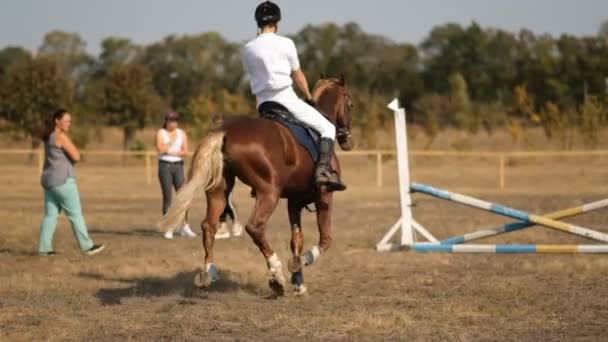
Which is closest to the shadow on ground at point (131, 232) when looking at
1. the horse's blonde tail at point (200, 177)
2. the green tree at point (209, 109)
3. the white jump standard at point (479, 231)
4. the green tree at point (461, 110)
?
the white jump standard at point (479, 231)

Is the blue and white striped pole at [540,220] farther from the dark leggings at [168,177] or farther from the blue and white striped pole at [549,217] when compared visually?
the dark leggings at [168,177]

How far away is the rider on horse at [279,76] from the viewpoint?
8.62 metres

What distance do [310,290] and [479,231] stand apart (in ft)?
11.0

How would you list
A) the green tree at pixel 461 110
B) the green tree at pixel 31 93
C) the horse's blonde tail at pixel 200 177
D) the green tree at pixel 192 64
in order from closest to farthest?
the horse's blonde tail at pixel 200 177, the green tree at pixel 461 110, the green tree at pixel 31 93, the green tree at pixel 192 64

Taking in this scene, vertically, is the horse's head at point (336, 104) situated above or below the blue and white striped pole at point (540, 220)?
above

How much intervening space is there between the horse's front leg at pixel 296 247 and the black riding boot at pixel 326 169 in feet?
1.82

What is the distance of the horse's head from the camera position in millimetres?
9641

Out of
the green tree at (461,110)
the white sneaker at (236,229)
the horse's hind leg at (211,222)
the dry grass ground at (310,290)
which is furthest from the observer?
the green tree at (461,110)

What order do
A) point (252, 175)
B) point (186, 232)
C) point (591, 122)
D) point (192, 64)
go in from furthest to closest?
point (192, 64) < point (591, 122) < point (186, 232) < point (252, 175)

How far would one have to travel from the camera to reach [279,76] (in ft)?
28.3

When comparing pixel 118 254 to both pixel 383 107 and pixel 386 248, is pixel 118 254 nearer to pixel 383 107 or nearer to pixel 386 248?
pixel 386 248

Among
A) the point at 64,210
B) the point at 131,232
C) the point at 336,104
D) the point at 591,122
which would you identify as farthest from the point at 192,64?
the point at 336,104

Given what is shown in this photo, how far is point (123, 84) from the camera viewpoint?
172 ft

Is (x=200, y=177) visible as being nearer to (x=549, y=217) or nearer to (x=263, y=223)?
(x=263, y=223)
